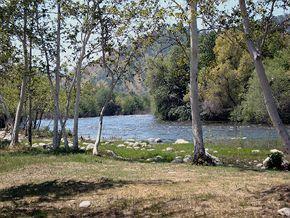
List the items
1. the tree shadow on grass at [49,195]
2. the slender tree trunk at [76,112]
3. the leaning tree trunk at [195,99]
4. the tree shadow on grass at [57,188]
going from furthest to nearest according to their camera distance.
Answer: the slender tree trunk at [76,112] → the leaning tree trunk at [195,99] → the tree shadow on grass at [57,188] → the tree shadow on grass at [49,195]

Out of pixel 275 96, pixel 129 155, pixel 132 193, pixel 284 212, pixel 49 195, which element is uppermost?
pixel 275 96

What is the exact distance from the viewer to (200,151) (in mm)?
19734

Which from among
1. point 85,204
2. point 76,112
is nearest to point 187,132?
point 76,112

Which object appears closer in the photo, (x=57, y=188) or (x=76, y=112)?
(x=57, y=188)

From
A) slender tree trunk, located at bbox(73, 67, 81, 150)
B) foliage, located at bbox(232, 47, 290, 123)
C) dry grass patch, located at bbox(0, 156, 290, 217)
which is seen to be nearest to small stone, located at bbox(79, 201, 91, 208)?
dry grass patch, located at bbox(0, 156, 290, 217)

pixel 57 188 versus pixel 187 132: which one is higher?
pixel 57 188

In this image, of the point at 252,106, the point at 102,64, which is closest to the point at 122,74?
the point at 102,64

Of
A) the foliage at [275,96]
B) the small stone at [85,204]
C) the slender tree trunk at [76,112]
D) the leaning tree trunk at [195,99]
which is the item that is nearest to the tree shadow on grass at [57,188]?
the small stone at [85,204]

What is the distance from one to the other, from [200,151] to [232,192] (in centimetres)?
884

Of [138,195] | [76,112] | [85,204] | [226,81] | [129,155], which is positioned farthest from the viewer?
[226,81]

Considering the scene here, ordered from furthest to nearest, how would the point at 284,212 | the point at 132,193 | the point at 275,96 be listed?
the point at 275,96
the point at 132,193
the point at 284,212

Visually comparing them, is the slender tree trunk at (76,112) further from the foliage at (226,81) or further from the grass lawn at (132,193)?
the foliage at (226,81)

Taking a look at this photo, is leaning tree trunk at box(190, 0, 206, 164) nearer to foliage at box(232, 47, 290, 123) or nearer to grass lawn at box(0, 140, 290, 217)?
grass lawn at box(0, 140, 290, 217)

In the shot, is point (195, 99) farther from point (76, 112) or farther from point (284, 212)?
point (284, 212)
